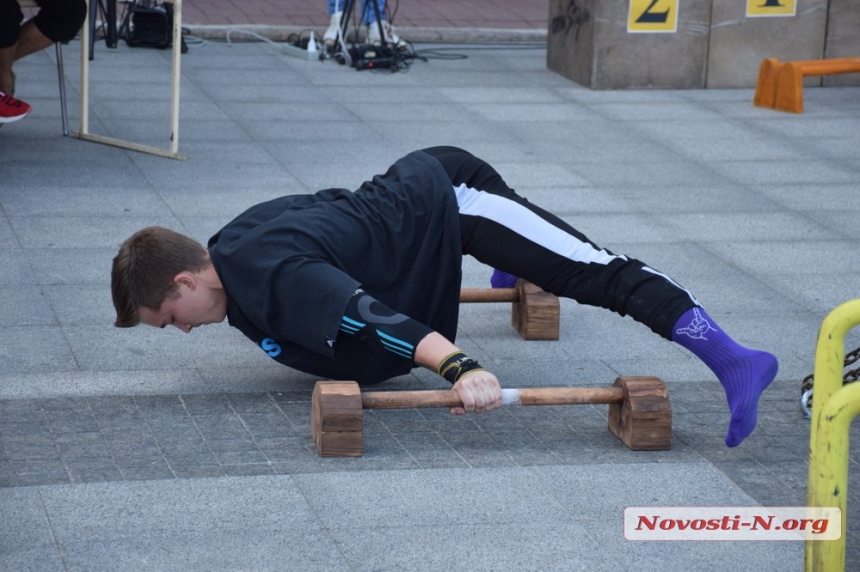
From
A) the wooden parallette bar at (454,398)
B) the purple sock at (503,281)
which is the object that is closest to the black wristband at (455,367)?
the wooden parallette bar at (454,398)

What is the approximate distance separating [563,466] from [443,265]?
28.7 inches

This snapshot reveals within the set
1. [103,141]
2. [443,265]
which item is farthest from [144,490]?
[103,141]

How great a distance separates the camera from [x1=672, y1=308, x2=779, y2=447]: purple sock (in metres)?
3.27

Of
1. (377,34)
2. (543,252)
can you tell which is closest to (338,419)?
(543,252)

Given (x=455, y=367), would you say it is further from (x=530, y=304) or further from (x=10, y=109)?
(x=10, y=109)

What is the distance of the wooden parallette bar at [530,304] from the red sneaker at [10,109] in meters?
3.18

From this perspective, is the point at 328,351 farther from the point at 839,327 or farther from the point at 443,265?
the point at 839,327

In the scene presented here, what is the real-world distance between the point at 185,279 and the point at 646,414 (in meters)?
1.37

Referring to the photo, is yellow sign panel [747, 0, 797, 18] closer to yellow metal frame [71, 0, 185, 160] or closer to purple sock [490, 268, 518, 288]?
yellow metal frame [71, 0, 185, 160]

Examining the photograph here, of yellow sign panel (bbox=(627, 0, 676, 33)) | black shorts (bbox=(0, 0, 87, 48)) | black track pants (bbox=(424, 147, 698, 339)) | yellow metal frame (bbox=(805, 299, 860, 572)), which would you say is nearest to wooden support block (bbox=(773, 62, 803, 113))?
yellow sign panel (bbox=(627, 0, 676, 33))

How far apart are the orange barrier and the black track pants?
5533 mm

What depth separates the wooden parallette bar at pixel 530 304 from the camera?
4.39m

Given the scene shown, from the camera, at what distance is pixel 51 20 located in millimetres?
6855

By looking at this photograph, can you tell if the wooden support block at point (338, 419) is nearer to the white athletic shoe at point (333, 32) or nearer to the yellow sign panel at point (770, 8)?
the yellow sign panel at point (770, 8)
